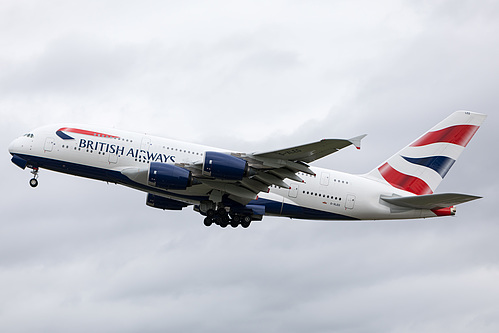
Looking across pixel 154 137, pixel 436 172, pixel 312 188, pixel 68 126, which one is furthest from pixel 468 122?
pixel 68 126

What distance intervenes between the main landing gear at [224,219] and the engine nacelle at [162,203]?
2949mm

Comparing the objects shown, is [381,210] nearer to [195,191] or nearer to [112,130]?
[195,191]

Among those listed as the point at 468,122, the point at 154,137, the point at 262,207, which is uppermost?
the point at 468,122

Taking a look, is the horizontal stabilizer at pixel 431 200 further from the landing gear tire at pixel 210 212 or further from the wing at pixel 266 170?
the landing gear tire at pixel 210 212

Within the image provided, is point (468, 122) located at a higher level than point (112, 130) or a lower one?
higher

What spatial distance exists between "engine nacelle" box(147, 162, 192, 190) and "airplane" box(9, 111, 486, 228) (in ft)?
0.18

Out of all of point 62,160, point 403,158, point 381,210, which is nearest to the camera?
point 62,160

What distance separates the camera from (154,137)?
4341 cm

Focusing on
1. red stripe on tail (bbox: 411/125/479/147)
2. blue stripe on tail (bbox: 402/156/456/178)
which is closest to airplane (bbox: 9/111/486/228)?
blue stripe on tail (bbox: 402/156/456/178)

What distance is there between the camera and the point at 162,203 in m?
47.0

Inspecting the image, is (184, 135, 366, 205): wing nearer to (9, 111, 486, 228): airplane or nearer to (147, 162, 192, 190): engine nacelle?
(9, 111, 486, 228): airplane

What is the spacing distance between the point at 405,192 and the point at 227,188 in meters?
11.7

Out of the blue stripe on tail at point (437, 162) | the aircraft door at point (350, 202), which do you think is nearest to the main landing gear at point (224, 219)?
the aircraft door at point (350, 202)

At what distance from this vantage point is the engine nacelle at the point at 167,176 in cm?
4078
